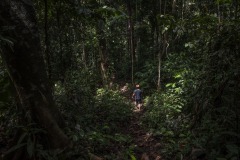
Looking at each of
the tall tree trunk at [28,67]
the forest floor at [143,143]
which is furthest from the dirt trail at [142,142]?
the tall tree trunk at [28,67]

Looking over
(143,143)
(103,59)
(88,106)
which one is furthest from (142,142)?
(103,59)

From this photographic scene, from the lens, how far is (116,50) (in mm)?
26375

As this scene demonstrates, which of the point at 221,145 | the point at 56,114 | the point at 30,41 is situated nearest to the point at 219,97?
→ the point at 221,145

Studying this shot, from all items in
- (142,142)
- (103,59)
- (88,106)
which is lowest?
(142,142)

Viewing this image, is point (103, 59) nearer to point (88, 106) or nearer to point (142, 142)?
point (88, 106)

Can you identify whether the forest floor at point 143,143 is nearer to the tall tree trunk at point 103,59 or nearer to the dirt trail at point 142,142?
the dirt trail at point 142,142

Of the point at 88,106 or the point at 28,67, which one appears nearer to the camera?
the point at 28,67

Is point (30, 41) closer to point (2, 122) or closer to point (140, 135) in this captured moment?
point (2, 122)

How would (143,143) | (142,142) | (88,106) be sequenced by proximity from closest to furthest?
1. (143,143)
2. (142,142)
3. (88,106)

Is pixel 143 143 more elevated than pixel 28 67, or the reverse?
pixel 28 67

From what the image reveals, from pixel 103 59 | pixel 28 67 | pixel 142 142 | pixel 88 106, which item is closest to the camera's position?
pixel 28 67

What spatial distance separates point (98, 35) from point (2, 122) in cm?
1069

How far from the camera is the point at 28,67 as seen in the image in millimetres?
4695

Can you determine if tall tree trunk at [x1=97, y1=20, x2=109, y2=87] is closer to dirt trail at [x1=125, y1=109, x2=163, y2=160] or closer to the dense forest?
dirt trail at [x1=125, y1=109, x2=163, y2=160]
